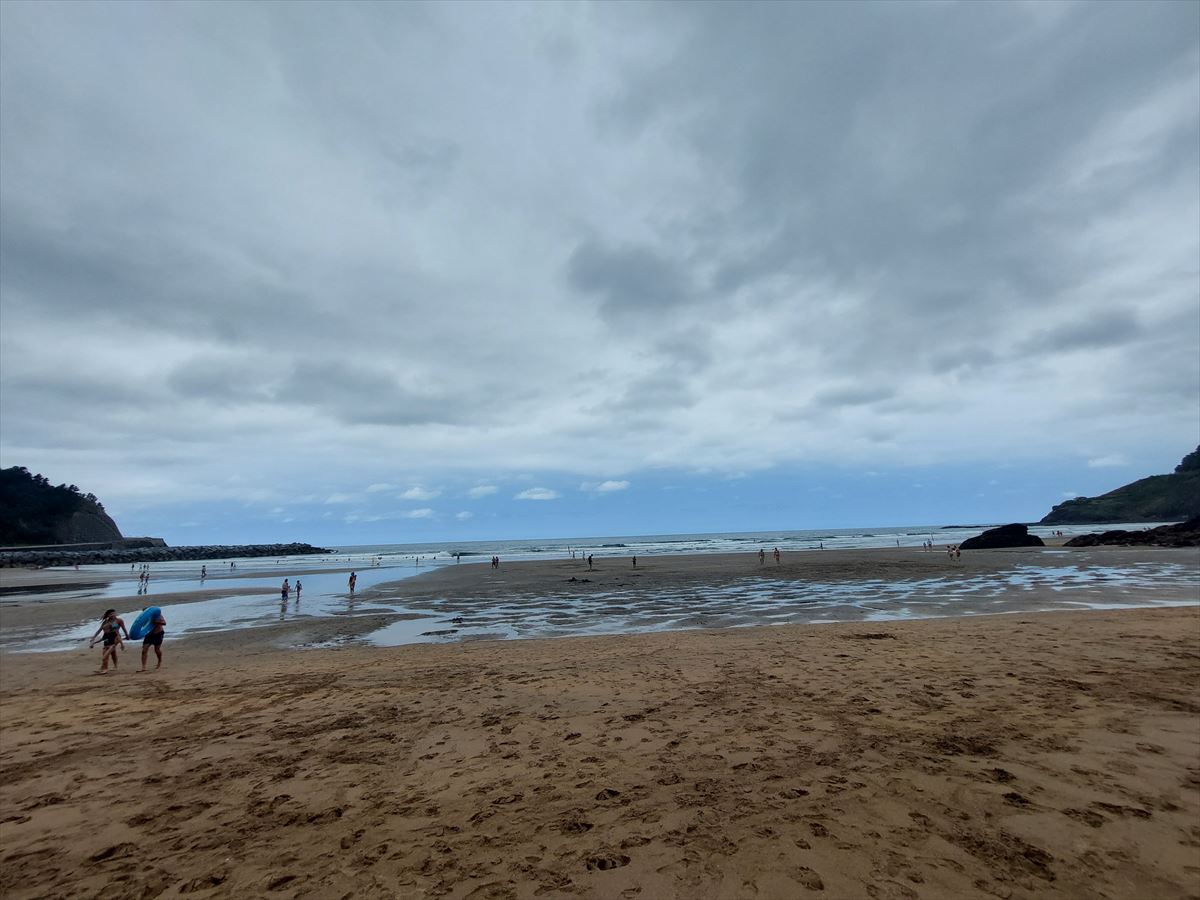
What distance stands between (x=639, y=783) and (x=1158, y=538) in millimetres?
77476

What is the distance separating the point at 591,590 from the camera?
113 feet

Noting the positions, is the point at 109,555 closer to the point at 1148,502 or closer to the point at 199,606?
the point at 199,606

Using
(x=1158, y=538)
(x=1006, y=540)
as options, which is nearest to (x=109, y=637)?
(x=1006, y=540)

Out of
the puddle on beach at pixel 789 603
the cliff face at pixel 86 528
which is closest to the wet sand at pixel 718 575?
the puddle on beach at pixel 789 603

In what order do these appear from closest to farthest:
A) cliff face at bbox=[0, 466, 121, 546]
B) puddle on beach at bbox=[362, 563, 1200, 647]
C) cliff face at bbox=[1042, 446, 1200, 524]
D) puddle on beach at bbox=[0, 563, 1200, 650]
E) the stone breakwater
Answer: puddle on beach at bbox=[362, 563, 1200, 647] → puddle on beach at bbox=[0, 563, 1200, 650] → the stone breakwater → cliff face at bbox=[0, 466, 121, 546] → cliff face at bbox=[1042, 446, 1200, 524]

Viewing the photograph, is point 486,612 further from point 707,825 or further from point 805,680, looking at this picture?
point 707,825

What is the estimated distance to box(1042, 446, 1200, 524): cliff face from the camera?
13262 centimetres

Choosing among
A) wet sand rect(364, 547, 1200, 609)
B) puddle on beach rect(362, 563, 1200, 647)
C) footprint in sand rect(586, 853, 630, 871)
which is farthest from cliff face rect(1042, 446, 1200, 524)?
footprint in sand rect(586, 853, 630, 871)

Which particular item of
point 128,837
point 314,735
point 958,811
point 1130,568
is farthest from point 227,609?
point 1130,568

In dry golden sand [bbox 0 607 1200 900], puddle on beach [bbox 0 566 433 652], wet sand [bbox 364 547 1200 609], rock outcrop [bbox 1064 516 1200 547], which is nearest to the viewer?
dry golden sand [bbox 0 607 1200 900]

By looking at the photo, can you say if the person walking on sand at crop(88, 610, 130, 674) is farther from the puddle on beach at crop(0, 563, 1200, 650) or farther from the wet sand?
the wet sand

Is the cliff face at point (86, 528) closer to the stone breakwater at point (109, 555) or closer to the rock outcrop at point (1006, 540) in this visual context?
the stone breakwater at point (109, 555)

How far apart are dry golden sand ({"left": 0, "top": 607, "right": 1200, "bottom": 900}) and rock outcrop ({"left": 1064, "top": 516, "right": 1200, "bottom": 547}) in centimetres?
6021

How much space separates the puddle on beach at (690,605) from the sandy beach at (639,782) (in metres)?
8.48
